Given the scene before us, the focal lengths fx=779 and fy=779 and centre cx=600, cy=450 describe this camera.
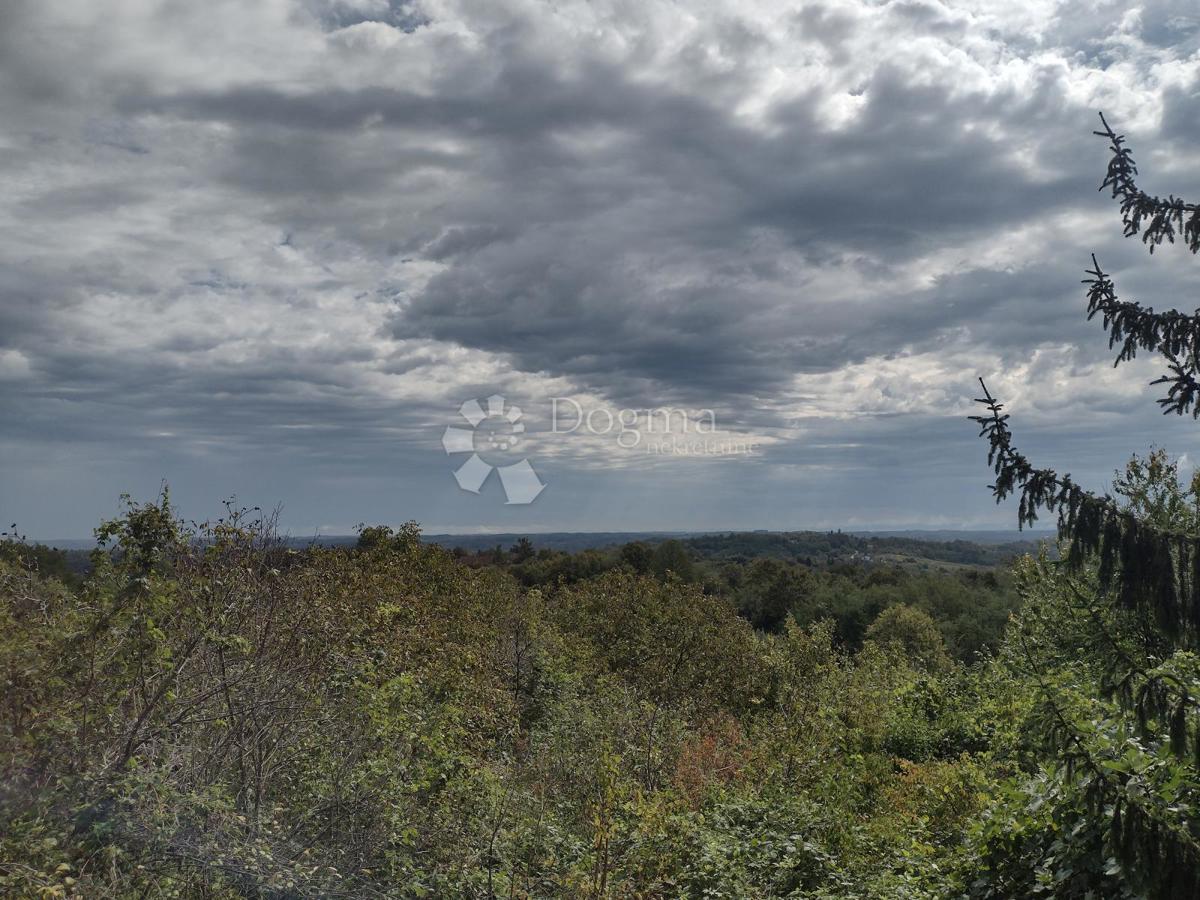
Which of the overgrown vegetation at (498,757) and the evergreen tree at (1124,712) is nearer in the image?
the evergreen tree at (1124,712)

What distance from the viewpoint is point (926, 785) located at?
10.0m

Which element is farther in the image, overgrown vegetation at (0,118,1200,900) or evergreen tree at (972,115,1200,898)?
overgrown vegetation at (0,118,1200,900)

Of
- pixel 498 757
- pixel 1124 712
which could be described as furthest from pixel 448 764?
pixel 1124 712

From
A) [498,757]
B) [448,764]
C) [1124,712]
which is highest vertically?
[1124,712]

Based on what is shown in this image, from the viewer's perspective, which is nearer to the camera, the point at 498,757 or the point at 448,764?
the point at 448,764

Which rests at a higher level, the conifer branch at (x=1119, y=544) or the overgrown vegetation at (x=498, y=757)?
the conifer branch at (x=1119, y=544)

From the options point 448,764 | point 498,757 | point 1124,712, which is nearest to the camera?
point 1124,712

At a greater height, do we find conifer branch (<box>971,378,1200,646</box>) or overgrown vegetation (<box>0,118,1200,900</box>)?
conifer branch (<box>971,378,1200,646</box>)

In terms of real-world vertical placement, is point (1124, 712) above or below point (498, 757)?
above

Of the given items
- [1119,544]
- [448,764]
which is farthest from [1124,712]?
[448,764]

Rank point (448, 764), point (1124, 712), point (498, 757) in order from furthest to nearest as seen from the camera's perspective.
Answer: point (498, 757) < point (448, 764) < point (1124, 712)

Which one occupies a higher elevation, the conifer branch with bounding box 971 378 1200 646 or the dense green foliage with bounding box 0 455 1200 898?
the conifer branch with bounding box 971 378 1200 646

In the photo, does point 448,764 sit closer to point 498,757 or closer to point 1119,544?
point 498,757

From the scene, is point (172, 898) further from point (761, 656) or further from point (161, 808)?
point (761, 656)
